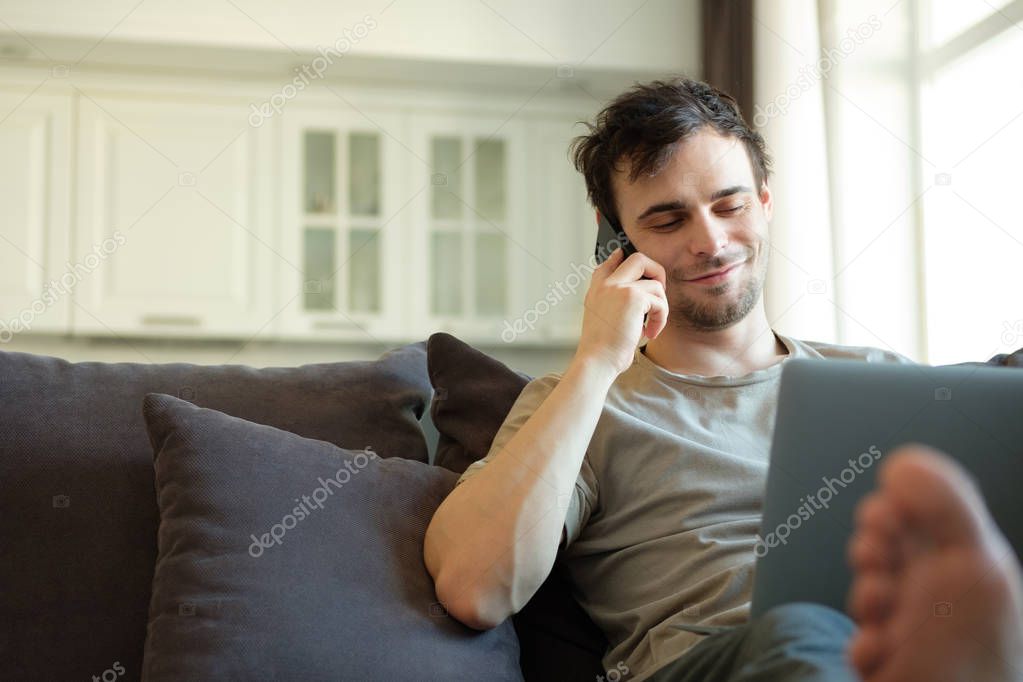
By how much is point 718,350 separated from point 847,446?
0.59 m

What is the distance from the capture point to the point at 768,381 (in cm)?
146

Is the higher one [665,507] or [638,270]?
[638,270]

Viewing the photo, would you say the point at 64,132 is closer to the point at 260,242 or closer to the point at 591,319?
the point at 260,242

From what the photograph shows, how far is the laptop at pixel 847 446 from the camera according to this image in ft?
2.96

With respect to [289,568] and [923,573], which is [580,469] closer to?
[289,568]

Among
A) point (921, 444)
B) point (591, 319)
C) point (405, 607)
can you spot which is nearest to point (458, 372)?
point (591, 319)

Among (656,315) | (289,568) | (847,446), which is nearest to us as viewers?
(847,446)

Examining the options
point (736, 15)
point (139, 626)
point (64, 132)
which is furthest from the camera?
point (64, 132)

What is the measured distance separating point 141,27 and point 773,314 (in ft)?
7.29

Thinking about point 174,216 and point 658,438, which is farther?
point 174,216

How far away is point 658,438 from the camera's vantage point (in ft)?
4.51

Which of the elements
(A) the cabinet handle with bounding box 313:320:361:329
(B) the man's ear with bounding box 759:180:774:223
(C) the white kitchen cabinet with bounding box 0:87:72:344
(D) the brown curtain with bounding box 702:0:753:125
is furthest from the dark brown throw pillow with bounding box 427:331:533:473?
(C) the white kitchen cabinet with bounding box 0:87:72:344

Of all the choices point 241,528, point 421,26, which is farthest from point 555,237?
point 241,528

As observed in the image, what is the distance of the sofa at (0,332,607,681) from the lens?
44.1 inches
